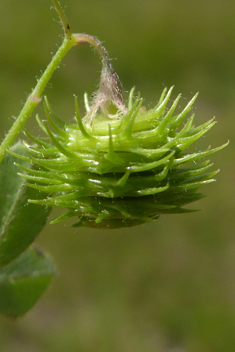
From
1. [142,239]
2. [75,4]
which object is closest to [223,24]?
[75,4]

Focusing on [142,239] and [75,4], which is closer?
[142,239]

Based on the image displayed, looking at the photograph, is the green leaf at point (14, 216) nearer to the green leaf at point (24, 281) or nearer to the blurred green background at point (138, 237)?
the green leaf at point (24, 281)

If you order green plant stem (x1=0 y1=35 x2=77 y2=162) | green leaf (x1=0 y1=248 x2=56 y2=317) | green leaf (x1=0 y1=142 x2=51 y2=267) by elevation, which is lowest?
green leaf (x1=0 y1=248 x2=56 y2=317)

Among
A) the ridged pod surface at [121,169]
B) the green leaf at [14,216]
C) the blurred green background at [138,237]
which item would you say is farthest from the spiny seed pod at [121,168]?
the blurred green background at [138,237]

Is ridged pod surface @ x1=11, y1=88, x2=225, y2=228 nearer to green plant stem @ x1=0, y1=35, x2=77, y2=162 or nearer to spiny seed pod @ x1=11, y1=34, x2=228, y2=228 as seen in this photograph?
spiny seed pod @ x1=11, y1=34, x2=228, y2=228

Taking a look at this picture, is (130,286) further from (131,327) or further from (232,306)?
(232,306)

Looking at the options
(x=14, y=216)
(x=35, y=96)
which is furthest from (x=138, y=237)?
(x=35, y=96)

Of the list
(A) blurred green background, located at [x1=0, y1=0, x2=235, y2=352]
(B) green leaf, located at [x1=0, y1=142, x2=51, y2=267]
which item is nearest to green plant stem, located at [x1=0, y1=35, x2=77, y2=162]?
(B) green leaf, located at [x1=0, y1=142, x2=51, y2=267]

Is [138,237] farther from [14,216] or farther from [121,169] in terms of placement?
[121,169]
